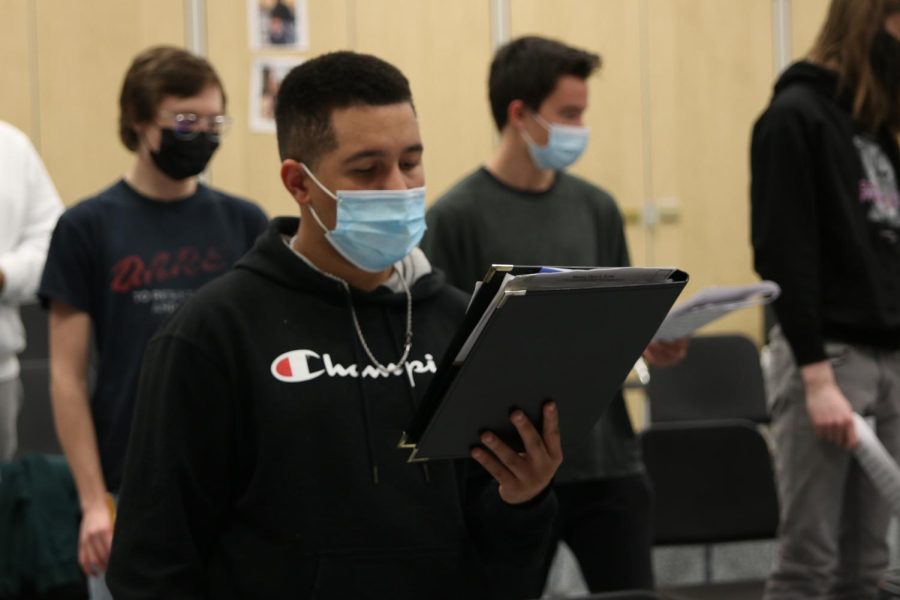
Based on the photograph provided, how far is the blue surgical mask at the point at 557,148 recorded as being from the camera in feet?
9.48

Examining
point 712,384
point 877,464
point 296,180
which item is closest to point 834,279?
point 877,464

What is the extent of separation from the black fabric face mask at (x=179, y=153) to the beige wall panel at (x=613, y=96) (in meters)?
4.02

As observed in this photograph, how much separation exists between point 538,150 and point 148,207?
93 centimetres

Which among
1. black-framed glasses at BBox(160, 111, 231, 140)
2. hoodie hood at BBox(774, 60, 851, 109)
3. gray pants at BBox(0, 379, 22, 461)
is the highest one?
hoodie hood at BBox(774, 60, 851, 109)

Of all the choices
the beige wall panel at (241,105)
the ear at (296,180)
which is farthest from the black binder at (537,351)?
the beige wall panel at (241,105)

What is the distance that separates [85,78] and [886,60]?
158 inches

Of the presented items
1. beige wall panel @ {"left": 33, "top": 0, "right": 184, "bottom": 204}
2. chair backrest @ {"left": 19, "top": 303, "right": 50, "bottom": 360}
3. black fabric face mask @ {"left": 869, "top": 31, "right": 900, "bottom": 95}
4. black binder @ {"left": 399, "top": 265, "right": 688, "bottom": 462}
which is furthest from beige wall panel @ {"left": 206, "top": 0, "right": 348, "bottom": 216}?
black binder @ {"left": 399, "top": 265, "right": 688, "bottom": 462}

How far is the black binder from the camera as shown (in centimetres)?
139

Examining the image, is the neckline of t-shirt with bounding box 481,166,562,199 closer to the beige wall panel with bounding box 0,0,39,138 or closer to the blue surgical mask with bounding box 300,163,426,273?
the blue surgical mask with bounding box 300,163,426,273

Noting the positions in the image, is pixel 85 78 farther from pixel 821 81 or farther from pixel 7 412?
pixel 821 81

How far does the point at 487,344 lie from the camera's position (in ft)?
4.63

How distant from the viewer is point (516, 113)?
2979mm

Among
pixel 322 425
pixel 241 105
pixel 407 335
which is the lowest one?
pixel 322 425

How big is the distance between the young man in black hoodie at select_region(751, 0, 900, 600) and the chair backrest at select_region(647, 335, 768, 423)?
171 centimetres
